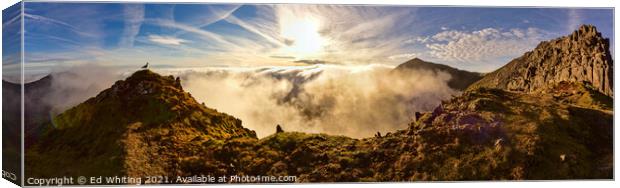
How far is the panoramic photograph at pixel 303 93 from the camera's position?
1494 cm

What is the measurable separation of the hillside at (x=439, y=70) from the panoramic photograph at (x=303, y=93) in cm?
2

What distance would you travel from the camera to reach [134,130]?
49.4 ft

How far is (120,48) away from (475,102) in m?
6.51

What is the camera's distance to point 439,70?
16094mm

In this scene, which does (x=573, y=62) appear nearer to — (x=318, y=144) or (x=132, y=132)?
(x=318, y=144)

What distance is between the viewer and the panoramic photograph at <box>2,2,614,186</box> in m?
14.9

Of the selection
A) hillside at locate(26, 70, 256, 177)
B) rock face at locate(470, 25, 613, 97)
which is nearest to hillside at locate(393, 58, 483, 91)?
rock face at locate(470, 25, 613, 97)

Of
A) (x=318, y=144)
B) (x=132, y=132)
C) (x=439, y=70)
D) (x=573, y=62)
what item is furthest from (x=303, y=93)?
(x=573, y=62)

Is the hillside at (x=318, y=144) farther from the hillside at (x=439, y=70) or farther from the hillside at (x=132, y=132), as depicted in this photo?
the hillside at (x=439, y=70)

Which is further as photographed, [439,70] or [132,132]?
[439,70]

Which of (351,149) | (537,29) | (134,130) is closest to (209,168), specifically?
(134,130)

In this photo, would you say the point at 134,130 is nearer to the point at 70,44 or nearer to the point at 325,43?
the point at 70,44

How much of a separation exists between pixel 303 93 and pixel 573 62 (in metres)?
5.22

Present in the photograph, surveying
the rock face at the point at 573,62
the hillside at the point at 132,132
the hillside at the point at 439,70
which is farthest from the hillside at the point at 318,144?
the rock face at the point at 573,62
